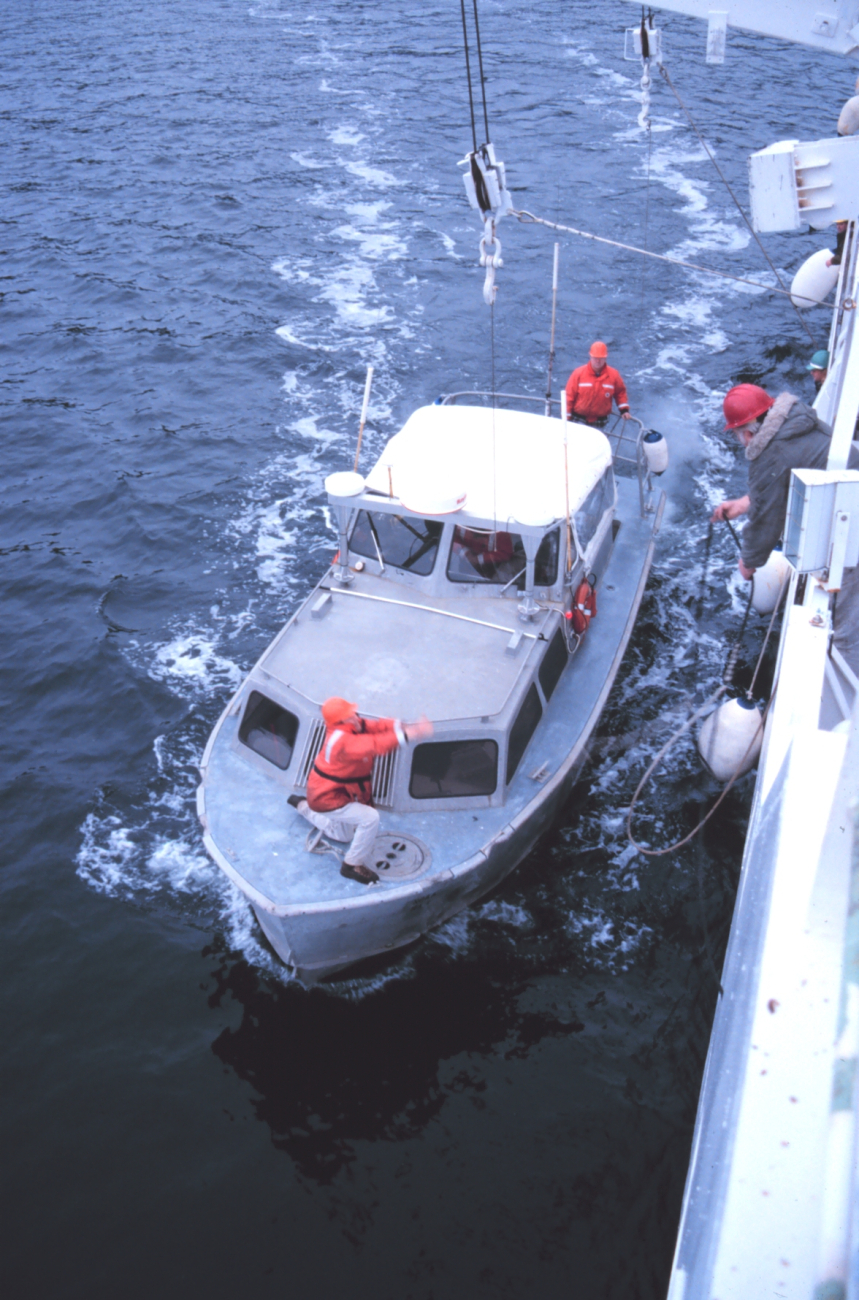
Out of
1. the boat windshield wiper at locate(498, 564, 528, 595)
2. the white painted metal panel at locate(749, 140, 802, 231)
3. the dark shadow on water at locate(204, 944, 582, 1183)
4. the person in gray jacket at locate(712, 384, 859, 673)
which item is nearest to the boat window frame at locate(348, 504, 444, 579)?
the boat windshield wiper at locate(498, 564, 528, 595)

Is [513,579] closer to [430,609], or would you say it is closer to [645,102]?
[430,609]

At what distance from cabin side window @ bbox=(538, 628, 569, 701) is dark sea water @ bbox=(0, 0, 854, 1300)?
4.62 ft

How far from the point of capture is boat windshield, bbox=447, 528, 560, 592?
919cm

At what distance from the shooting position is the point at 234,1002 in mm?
8328

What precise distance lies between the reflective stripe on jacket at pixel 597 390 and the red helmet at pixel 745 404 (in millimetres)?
4352

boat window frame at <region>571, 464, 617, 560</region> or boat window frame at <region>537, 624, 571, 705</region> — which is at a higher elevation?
boat window frame at <region>571, 464, 617, 560</region>

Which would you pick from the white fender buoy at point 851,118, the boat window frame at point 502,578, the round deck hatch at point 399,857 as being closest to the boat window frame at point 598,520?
the boat window frame at point 502,578

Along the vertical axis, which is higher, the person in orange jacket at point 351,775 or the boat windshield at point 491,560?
the boat windshield at point 491,560

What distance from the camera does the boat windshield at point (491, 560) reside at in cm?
919

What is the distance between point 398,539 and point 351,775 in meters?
2.96

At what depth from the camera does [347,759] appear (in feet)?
24.1

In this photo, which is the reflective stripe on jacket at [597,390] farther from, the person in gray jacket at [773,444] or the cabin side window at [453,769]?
the cabin side window at [453,769]

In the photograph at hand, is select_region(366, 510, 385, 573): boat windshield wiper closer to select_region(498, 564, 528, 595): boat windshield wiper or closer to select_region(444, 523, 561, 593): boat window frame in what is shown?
select_region(444, 523, 561, 593): boat window frame

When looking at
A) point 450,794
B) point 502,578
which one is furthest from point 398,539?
point 450,794
